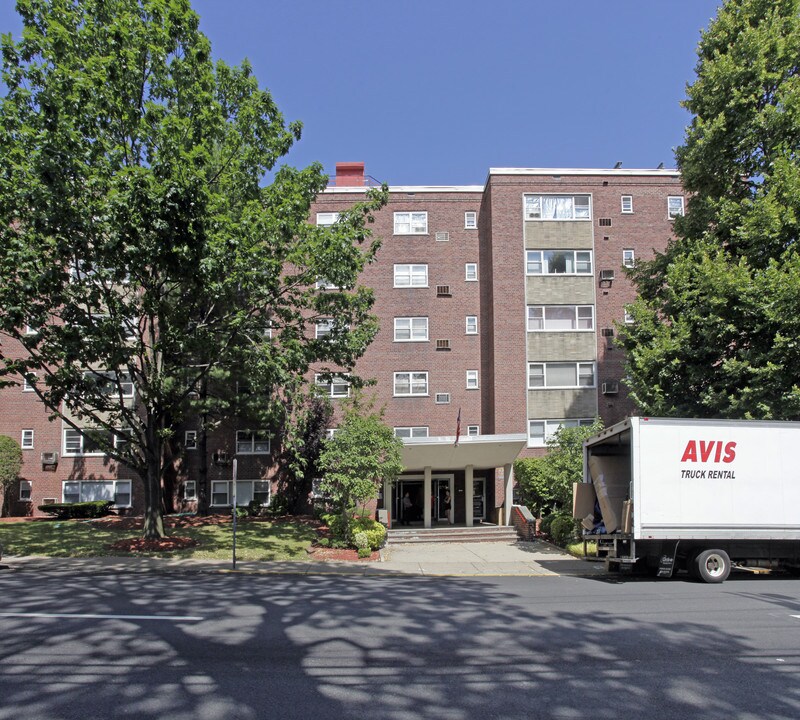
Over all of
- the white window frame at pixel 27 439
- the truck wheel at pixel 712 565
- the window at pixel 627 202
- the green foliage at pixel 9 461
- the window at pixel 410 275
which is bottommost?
the truck wheel at pixel 712 565

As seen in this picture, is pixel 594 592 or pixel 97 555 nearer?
pixel 594 592

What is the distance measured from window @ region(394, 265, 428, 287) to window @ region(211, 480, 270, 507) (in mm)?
11359

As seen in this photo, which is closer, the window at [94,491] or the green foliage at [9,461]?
the green foliage at [9,461]

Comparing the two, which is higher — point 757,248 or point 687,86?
point 687,86

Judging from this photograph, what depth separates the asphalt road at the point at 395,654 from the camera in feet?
18.5

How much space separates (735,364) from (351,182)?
2213 centimetres

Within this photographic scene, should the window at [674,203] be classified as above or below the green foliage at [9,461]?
above

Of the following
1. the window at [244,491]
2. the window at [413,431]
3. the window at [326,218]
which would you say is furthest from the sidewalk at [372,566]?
the window at [326,218]

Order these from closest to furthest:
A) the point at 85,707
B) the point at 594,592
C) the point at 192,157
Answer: the point at 85,707, the point at 594,592, the point at 192,157

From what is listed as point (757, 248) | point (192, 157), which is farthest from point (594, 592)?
point (192, 157)

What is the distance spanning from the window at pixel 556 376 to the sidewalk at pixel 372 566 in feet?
35.0

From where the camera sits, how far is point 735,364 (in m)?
16.7

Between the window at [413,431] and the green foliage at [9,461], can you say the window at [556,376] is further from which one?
the green foliage at [9,461]

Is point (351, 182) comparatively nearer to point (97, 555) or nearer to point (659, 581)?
point (97, 555)
